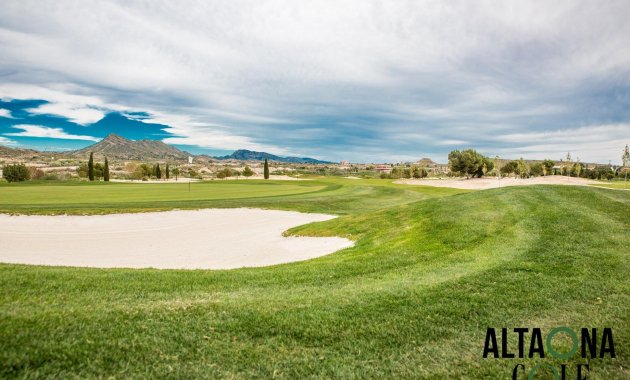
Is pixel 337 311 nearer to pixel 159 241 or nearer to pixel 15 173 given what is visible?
pixel 159 241

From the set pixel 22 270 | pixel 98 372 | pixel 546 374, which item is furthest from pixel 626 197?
pixel 22 270

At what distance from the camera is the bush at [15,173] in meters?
79.5

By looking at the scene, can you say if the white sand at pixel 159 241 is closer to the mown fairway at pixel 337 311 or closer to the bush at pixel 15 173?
the mown fairway at pixel 337 311

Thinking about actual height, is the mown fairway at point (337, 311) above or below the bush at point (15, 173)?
below

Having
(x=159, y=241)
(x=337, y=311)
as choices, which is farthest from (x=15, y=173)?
(x=337, y=311)

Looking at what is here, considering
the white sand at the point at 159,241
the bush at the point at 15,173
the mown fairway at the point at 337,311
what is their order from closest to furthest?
the mown fairway at the point at 337,311 → the white sand at the point at 159,241 → the bush at the point at 15,173

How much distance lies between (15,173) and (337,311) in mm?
99728

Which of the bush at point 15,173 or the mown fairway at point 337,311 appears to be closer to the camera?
the mown fairway at point 337,311

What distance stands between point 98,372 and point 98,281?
4890 mm

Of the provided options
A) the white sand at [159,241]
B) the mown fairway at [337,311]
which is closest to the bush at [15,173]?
the white sand at [159,241]

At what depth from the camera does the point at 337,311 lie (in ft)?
21.8

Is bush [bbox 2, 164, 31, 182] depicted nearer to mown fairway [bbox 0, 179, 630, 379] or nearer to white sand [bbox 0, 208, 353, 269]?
white sand [bbox 0, 208, 353, 269]

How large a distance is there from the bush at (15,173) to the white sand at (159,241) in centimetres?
6902

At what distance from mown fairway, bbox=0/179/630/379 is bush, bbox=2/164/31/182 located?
302ft
